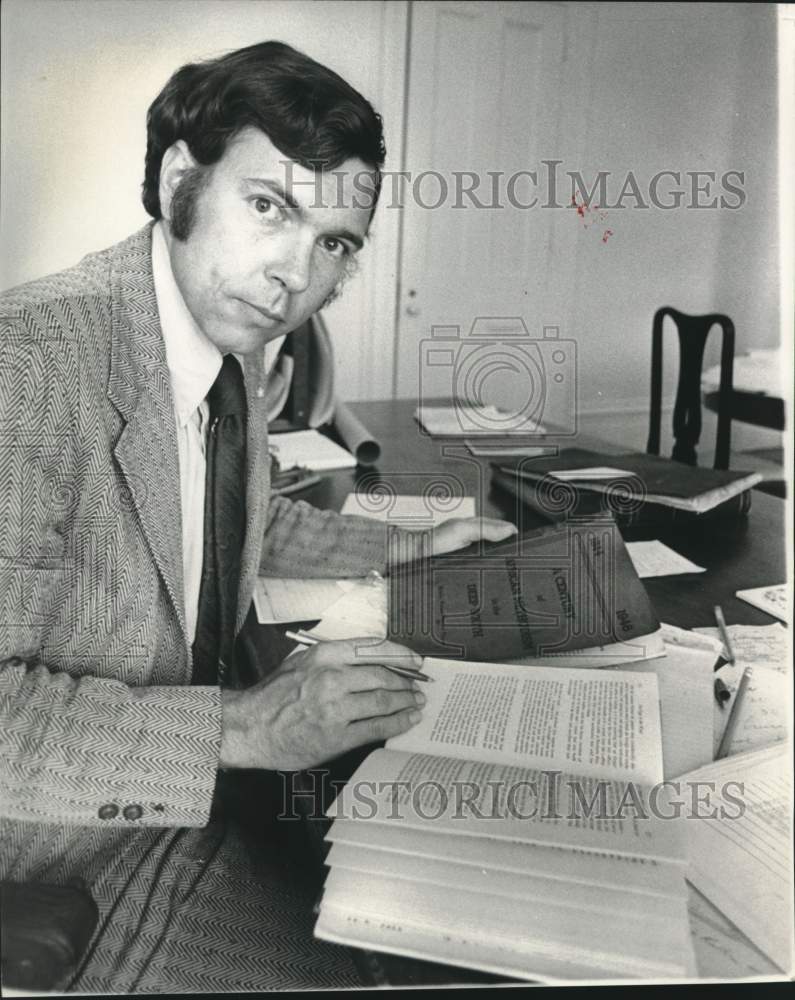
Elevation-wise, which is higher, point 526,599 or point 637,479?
point 637,479

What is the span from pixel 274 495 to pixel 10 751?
74 centimetres

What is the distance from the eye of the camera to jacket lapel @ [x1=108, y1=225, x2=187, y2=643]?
0.88 meters

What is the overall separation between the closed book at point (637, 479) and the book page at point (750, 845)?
0.69 m

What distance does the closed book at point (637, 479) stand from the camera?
144 cm

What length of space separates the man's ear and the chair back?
112 cm

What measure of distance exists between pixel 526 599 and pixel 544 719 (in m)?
Result: 0.27

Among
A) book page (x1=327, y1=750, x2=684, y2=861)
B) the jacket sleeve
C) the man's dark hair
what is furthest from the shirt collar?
book page (x1=327, y1=750, x2=684, y2=861)

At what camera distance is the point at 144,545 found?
88 centimetres

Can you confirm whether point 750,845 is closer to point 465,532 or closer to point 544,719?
point 544,719

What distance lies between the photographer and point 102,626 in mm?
858

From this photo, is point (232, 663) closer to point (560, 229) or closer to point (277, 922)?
point (277, 922)

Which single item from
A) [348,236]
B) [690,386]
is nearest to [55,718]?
[348,236]

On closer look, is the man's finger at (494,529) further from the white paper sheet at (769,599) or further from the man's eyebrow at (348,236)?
the man's eyebrow at (348,236)

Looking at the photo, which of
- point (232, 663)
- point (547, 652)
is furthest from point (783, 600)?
point (232, 663)
